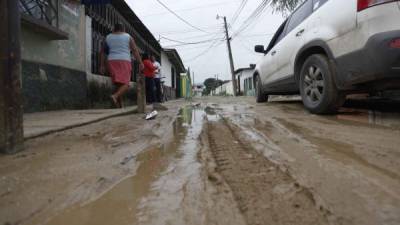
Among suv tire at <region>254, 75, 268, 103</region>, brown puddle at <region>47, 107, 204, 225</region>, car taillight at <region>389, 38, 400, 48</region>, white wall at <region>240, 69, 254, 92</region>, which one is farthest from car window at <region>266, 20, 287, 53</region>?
white wall at <region>240, 69, 254, 92</region>

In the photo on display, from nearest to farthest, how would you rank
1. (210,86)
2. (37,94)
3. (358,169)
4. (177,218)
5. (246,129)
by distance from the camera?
(177,218), (358,169), (246,129), (37,94), (210,86)

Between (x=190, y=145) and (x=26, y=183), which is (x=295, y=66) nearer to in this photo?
(x=190, y=145)

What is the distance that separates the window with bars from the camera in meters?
4.79

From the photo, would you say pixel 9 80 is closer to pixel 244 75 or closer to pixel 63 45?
pixel 63 45

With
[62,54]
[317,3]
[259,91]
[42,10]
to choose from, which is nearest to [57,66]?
[62,54]

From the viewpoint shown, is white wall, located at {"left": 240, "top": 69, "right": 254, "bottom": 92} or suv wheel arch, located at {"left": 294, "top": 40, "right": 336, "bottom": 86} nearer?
suv wheel arch, located at {"left": 294, "top": 40, "right": 336, "bottom": 86}

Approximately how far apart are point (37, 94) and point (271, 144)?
4.18m

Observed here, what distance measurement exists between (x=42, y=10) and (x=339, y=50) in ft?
14.4

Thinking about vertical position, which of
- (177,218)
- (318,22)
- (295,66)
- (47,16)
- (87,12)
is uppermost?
(87,12)

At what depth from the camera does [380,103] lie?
14.9ft

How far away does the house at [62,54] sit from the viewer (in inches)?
192

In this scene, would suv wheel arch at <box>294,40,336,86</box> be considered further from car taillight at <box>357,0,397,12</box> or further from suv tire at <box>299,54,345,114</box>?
car taillight at <box>357,0,397,12</box>

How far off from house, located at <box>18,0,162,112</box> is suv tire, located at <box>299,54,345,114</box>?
3.85m

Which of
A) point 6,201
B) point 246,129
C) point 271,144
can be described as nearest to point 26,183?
point 6,201
